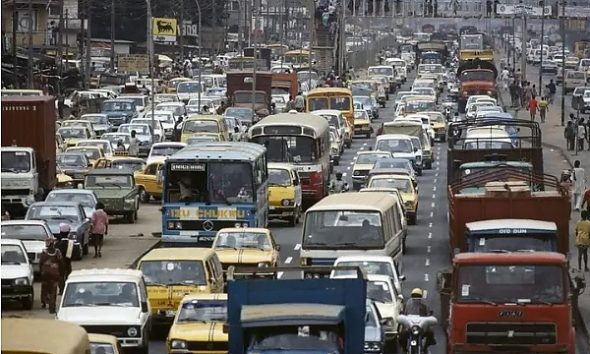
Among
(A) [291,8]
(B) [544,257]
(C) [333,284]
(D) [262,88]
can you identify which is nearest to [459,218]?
(B) [544,257]

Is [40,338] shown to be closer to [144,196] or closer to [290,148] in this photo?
[290,148]

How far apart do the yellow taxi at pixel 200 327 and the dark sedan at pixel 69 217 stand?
1339 cm

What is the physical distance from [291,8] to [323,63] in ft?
165

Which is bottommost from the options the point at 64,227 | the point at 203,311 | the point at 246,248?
the point at 64,227

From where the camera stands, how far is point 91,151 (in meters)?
56.2

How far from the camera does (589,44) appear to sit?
18738cm

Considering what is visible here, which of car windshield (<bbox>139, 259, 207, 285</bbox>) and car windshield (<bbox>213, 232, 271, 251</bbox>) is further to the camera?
car windshield (<bbox>213, 232, 271, 251</bbox>)

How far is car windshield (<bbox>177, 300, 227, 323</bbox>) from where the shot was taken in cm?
2395

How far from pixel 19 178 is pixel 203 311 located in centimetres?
2079

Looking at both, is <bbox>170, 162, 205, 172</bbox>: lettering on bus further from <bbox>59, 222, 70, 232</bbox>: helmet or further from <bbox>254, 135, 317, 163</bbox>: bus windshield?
<bbox>254, 135, 317, 163</bbox>: bus windshield

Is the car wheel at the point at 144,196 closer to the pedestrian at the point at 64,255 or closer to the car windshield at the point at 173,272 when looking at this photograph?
the pedestrian at the point at 64,255

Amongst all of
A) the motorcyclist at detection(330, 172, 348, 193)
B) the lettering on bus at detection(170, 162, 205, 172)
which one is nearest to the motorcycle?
the lettering on bus at detection(170, 162, 205, 172)

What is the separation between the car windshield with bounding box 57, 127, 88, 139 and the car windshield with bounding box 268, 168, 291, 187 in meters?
21.9

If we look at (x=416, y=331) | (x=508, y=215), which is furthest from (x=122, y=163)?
(x=416, y=331)
